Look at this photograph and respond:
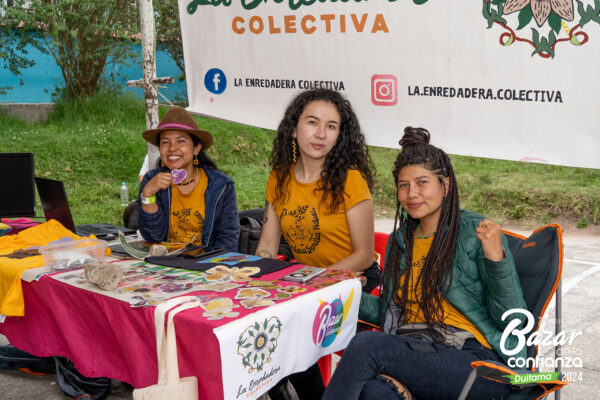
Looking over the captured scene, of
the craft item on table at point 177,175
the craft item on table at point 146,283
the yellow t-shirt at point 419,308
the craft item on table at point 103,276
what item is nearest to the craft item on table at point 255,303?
the craft item on table at point 146,283

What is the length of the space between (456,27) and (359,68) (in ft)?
2.00

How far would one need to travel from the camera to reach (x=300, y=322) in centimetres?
213

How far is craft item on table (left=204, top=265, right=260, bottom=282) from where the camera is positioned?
8.00ft

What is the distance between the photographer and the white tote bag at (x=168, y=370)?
1915 millimetres

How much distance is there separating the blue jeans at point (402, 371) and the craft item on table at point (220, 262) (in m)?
0.56

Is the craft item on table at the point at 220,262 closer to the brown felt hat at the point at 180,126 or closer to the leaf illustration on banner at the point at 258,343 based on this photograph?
the leaf illustration on banner at the point at 258,343

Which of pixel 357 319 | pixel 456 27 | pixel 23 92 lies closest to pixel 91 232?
pixel 357 319

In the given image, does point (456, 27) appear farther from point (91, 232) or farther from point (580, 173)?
point (580, 173)

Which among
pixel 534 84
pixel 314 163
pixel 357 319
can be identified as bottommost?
pixel 357 319

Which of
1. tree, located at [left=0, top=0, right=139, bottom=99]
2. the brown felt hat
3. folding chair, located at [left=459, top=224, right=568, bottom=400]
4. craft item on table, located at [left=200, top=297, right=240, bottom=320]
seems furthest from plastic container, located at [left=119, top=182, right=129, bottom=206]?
folding chair, located at [left=459, top=224, right=568, bottom=400]

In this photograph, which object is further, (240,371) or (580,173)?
(580,173)

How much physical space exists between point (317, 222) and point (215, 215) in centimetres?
66

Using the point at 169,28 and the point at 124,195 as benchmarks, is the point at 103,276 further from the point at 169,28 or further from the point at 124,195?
the point at 169,28

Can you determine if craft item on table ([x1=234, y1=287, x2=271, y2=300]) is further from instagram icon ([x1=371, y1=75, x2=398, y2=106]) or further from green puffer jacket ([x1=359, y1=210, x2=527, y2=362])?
instagram icon ([x1=371, y1=75, x2=398, y2=106])
